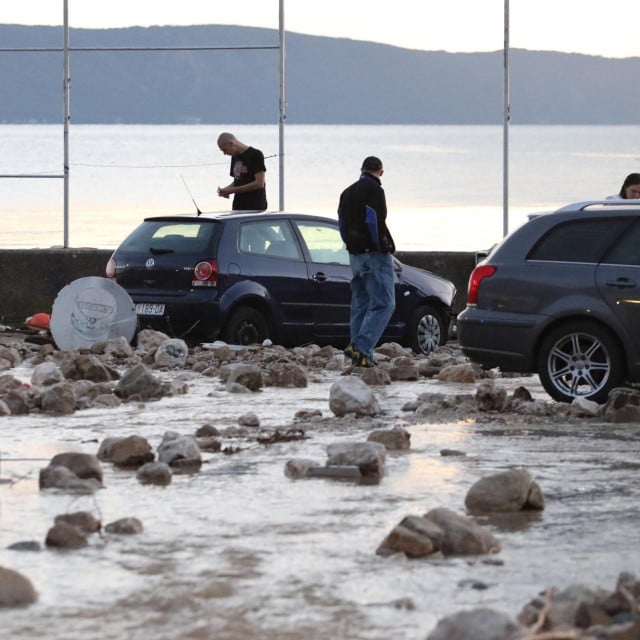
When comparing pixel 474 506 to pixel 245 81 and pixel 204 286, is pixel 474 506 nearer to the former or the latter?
pixel 204 286

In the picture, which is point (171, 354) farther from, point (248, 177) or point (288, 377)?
point (248, 177)

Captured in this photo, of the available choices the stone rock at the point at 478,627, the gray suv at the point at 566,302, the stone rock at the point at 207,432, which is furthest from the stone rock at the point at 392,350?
the stone rock at the point at 478,627

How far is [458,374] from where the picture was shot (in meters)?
15.5

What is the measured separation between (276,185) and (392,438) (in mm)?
47691

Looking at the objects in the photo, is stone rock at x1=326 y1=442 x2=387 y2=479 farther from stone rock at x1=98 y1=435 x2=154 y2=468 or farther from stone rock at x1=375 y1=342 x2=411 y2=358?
stone rock at x1=375 y1=342 x2=411 y2=358

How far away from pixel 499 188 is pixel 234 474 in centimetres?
5180

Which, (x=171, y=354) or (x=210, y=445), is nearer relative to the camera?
(x=210, y=445)

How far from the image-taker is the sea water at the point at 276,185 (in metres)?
33.2

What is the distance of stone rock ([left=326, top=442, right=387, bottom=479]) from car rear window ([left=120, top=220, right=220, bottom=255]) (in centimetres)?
720

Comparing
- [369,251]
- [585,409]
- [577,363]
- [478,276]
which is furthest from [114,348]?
[585,409]

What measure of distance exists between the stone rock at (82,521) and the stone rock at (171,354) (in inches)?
310

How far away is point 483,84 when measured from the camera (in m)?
33.3

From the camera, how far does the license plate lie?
1736 centimetres

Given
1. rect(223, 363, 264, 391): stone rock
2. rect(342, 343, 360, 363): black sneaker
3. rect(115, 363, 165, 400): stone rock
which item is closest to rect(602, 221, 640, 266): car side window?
rect(223, 363, 264, 391): stone rock
